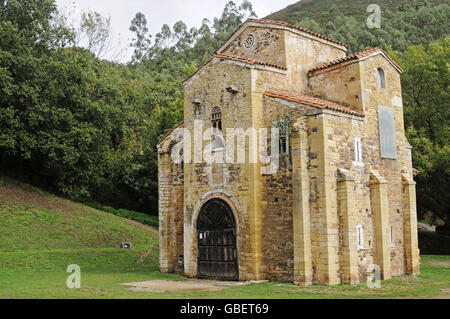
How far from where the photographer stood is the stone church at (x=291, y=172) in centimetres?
1617

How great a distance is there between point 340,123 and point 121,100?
24.6 metres

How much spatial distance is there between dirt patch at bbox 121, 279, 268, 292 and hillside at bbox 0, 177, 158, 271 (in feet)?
23.1

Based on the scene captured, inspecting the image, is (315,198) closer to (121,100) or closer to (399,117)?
(399,117)

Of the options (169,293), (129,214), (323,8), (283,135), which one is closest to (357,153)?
(283,135)

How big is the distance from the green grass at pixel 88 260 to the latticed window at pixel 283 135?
4.89 metres

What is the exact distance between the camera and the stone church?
1617cm

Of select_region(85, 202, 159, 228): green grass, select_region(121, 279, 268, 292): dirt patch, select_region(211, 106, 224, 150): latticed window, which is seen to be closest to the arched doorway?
select_region(121, 279, 268, 292): dirt patch

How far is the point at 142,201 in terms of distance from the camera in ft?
134

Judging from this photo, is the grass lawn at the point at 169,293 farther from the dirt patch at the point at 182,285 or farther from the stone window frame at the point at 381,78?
the stone window frame at the point at 381,78

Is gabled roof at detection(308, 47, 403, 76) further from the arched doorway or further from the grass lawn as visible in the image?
the grass lawn

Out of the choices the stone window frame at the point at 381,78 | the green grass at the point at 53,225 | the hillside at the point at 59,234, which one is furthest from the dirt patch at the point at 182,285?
the green grass at the point at 53,225

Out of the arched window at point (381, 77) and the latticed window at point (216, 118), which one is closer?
the latticed window at point (216, 118)

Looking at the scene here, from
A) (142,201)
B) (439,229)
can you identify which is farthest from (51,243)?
(439,229)

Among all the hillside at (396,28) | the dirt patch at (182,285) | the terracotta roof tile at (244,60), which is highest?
the hillside at (396,28)
